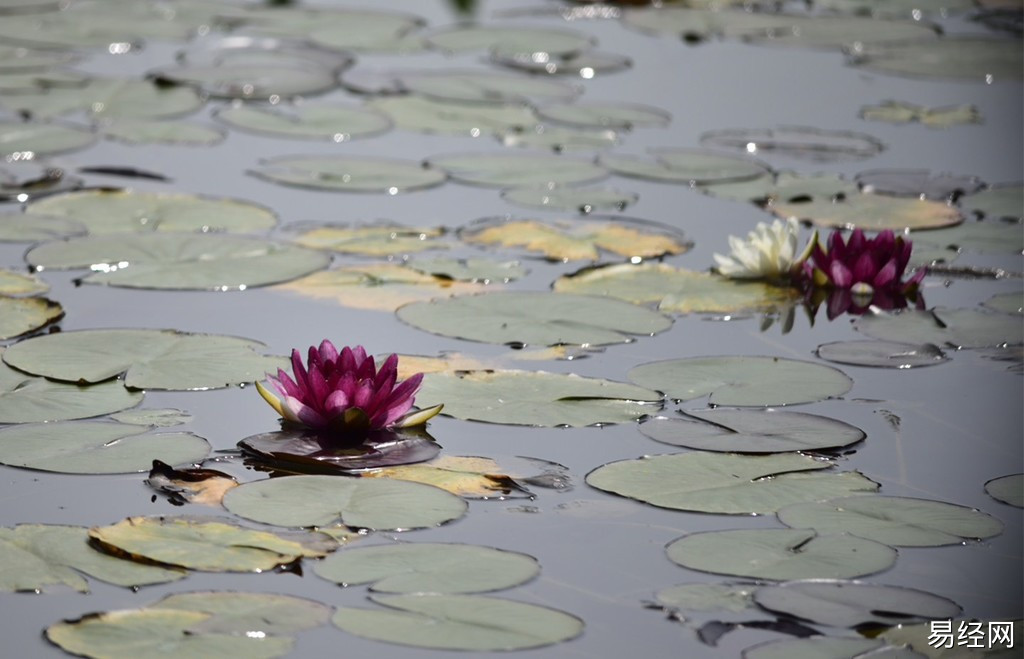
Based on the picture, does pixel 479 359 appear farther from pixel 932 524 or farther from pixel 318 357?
pixel 932 524

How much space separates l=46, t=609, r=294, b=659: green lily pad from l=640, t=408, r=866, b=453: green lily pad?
0.97 m

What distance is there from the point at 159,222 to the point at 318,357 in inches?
53.3

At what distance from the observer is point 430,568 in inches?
85.7

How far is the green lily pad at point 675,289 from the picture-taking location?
11.5 ft

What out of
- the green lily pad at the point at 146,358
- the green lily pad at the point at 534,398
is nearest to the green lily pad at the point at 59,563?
the green lily pad at the point at 146,358

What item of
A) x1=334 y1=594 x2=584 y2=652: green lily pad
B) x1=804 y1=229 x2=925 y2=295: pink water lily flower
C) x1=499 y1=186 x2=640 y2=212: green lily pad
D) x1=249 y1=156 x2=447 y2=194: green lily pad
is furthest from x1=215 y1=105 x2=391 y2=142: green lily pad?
x1=334 y1=594 x2=584 y2=652: green lily pad

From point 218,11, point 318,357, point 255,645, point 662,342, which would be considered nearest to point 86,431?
point 318,357

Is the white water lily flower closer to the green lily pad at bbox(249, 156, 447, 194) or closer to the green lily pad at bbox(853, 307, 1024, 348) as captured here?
the green lily pad at bbox(853, 307, 1024, 348)

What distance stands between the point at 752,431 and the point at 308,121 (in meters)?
2.57

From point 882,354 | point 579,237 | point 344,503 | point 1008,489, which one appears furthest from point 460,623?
point 579,237

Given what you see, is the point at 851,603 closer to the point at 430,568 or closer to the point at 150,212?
the point at 430,568

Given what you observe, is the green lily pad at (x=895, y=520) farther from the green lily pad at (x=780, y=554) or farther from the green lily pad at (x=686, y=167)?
the green lily pad at (x=686, y=167)

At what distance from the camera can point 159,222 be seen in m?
3.87

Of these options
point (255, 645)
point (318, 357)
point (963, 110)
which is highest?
point (963, 110)
